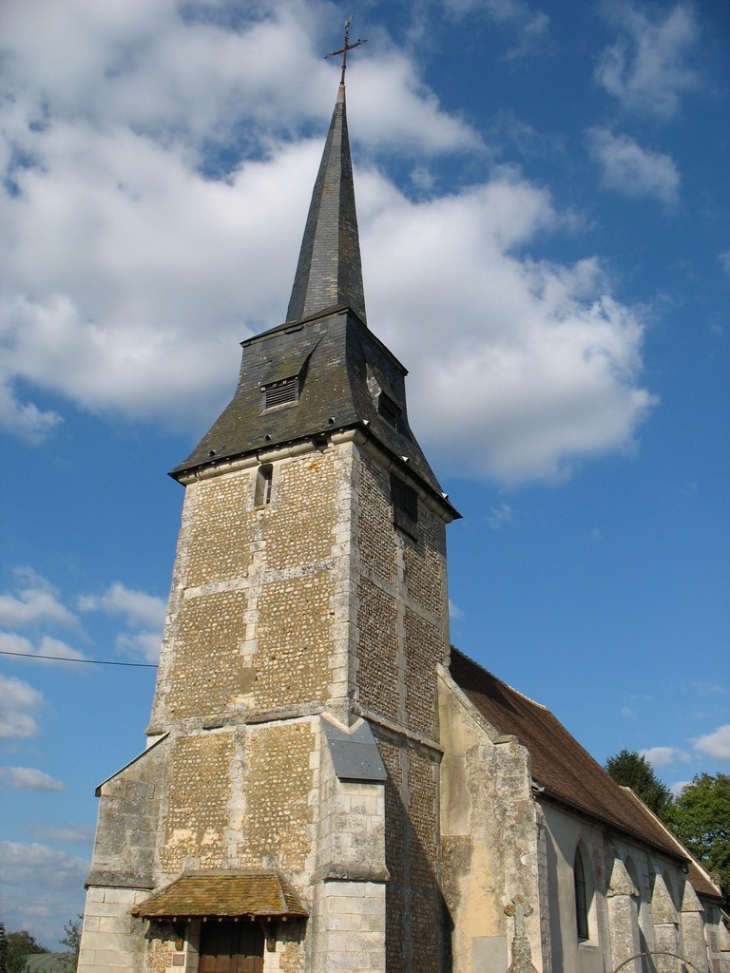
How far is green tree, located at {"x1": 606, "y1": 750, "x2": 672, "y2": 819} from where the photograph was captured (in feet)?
121

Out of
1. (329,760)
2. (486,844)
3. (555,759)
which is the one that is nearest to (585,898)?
(555,759)

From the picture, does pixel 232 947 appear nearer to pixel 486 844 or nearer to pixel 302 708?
pixel 302 708

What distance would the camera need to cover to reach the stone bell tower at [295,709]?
11.3 metres

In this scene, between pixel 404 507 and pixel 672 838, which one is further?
pixel 672 838

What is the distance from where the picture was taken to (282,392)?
54.5 ft

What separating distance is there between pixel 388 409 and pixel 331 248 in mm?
4740

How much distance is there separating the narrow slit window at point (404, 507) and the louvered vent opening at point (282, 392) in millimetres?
2586

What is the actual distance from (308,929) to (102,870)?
328 cm

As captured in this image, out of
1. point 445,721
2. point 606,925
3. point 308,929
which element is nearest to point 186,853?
point 308,929

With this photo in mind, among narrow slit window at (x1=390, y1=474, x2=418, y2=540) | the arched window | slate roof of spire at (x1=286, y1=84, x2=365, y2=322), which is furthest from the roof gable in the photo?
slate roof of spire at (x1=286, y1=84, x2=365, y2=322)

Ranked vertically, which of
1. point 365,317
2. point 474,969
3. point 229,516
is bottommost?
point 474,969

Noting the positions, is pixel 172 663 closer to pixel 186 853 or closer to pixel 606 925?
pixel 186 853

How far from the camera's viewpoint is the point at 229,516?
50.3ft

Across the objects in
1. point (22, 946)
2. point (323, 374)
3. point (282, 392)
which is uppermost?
point (323, 374)
